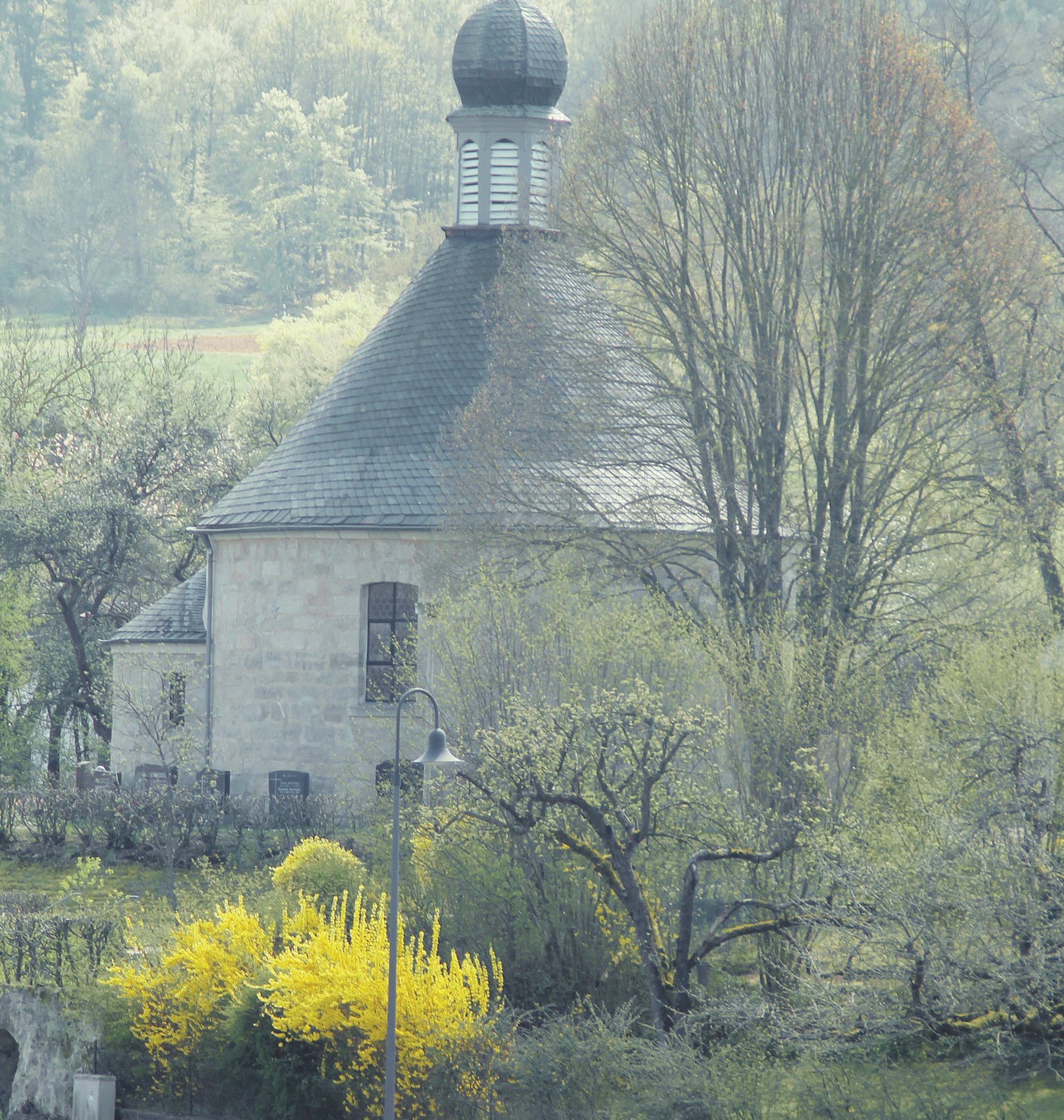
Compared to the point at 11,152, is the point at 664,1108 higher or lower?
lower

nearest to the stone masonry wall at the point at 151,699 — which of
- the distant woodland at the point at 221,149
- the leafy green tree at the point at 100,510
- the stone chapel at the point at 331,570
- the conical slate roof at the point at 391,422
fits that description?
the stone chapel at the point at 331,570

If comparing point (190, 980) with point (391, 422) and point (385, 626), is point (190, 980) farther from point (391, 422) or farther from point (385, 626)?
point (391, 422)

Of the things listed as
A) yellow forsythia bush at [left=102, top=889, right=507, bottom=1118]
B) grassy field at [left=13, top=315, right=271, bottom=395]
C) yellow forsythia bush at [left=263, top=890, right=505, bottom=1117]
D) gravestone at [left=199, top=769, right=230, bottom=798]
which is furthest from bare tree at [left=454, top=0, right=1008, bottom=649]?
grassy field at [left=13, top=315, right=271, bottom=395]

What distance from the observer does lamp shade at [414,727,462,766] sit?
42.7 feet

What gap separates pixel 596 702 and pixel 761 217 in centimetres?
817

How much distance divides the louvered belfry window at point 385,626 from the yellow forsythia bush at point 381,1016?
10.4 m

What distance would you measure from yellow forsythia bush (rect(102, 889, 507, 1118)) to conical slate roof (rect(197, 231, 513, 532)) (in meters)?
9.74

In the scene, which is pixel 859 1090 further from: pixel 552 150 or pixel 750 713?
pixel 552 150

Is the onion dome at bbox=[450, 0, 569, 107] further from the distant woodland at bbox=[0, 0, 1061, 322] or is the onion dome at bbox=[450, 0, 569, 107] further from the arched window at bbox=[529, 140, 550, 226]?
the distant woodland at bbox=[0, 0, 1061, 322]

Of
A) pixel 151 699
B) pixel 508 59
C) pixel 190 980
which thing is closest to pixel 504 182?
pixel 508 59

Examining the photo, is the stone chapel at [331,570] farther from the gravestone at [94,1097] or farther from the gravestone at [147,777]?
the gravestone at [94,1097]

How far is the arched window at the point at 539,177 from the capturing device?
27422 millimetres

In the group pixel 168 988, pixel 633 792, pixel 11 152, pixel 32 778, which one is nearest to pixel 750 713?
pixel 633 792

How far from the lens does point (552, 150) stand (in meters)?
25.3
